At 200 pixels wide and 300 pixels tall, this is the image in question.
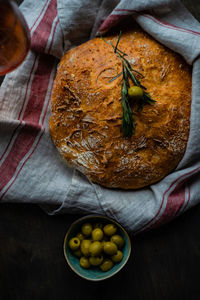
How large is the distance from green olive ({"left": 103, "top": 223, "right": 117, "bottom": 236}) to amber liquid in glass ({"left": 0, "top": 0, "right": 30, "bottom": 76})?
3.77ft

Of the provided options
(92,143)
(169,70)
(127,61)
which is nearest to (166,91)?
(169,70)

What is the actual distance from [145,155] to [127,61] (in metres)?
0.59

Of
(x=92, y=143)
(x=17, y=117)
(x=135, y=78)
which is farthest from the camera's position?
(x=17, y=117)

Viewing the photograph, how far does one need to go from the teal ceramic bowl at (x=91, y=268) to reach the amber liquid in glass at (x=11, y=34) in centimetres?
107

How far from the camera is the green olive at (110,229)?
178 cm

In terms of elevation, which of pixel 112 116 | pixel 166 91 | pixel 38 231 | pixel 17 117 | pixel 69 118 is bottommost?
pixel 38 231

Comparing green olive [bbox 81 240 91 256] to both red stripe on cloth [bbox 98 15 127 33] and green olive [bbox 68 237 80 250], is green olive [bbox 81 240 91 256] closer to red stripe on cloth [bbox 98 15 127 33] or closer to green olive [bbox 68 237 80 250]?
green olive [bbox 68 237 80 250]

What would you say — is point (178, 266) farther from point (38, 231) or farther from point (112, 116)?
point (112, 116)

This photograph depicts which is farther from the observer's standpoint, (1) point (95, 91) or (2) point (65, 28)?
(2) point (65, 28)

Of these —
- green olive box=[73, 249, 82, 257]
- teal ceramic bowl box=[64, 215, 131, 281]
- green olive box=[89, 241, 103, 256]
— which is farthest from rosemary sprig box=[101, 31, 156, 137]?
green olive box=[73, 249, 82, 257]

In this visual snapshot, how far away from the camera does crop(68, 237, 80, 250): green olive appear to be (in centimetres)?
178

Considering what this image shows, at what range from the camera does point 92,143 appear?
1744 millimetres

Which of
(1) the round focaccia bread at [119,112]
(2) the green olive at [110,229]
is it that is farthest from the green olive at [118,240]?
(1) the round focaccia bread at [119,112]

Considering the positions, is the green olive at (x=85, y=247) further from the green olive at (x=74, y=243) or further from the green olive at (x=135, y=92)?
the green olive at (x=135, y=92)
